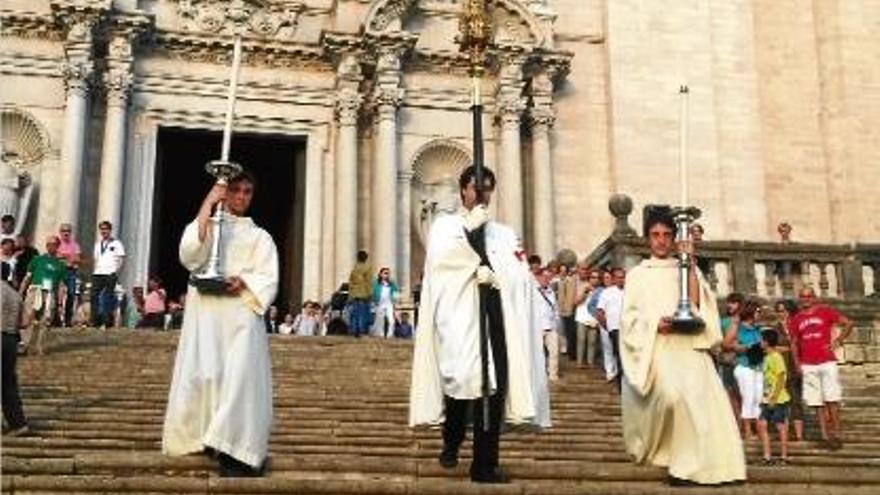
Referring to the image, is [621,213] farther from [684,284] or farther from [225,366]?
[225,366]

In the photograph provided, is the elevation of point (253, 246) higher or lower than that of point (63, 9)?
lower

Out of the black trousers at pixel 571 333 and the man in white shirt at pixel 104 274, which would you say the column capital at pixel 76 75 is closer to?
the man in white shirt at pixel 104 274

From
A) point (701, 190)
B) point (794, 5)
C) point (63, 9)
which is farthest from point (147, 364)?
point (794, 5)

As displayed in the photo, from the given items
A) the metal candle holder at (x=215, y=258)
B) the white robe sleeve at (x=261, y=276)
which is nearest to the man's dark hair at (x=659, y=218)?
the white robe sleeve at (x=261, y=276)

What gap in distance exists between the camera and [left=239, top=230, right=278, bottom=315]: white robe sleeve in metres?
7.09

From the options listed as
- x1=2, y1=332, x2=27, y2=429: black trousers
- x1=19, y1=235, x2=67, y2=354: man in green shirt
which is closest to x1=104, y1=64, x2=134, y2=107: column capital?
x1=19, y1=235, x2=67, y2=354: man in green shirt

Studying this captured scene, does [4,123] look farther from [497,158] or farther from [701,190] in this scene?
[701,190]

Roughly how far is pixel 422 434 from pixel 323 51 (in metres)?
12.4

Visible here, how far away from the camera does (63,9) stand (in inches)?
750

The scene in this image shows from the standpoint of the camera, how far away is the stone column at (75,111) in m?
18.6

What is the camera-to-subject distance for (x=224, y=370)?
22.7ft

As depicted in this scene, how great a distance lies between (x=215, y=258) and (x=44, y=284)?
8.72 metres

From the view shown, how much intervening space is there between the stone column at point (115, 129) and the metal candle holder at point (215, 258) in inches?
491

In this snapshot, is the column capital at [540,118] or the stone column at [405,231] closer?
the stone column at [405,231]
